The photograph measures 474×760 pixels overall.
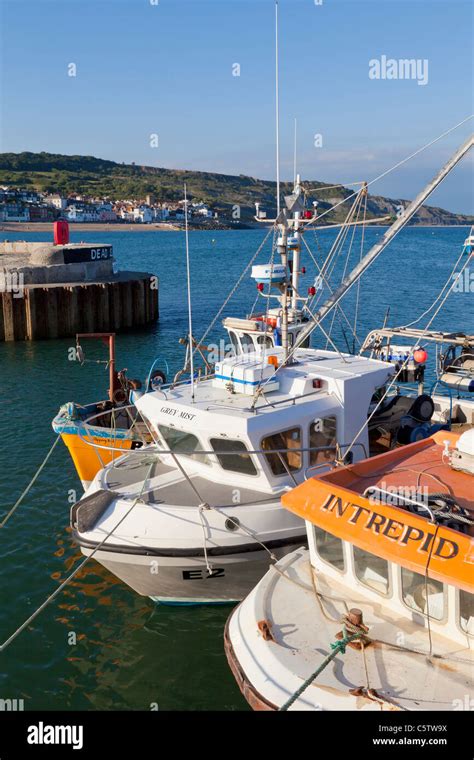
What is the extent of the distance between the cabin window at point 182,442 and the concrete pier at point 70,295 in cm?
2552

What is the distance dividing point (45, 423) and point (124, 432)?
6944mm

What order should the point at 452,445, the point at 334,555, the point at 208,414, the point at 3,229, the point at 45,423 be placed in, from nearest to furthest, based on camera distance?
the point at 334,555, the point at 452,445, the point at 208,414, the point at 45,423, the point at 3,229

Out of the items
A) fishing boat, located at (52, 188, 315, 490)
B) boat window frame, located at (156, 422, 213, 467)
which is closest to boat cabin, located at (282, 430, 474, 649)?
boat window frame, located at (156, 422, 213, 467)

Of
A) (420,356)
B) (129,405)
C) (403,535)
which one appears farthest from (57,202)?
(403,535)

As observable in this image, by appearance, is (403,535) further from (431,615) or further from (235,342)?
(235,342)

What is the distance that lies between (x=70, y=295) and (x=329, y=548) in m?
30.5

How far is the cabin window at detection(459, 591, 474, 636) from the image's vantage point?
8062mm

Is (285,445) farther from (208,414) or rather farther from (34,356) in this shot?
(34,356)

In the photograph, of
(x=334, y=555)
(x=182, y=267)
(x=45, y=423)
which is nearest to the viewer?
(x=334, y=555)

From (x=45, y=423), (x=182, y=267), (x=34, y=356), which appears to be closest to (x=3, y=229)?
(x=182, y=267)

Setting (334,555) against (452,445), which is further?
(452,445)

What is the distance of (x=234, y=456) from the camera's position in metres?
12.2

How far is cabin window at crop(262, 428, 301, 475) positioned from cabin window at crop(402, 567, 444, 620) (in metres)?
3.94

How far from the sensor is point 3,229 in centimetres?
16150
